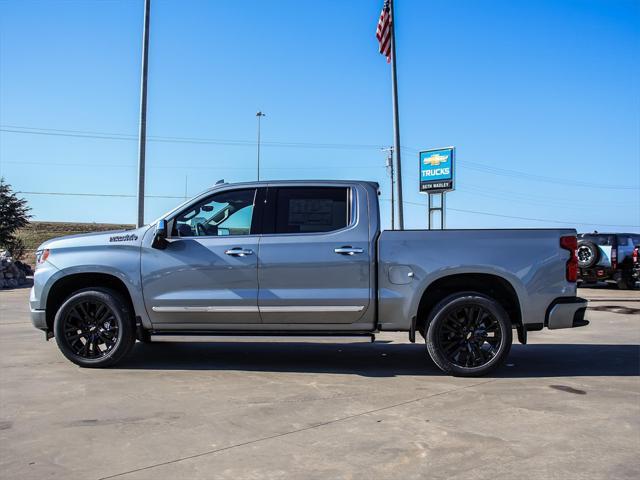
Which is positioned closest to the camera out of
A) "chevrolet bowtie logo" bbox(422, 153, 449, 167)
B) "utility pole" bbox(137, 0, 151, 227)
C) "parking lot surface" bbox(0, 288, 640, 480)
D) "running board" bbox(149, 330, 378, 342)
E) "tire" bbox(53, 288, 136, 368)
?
"parking lot surface" bbox(0, 288, 640, 480)

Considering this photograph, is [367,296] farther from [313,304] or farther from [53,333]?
[53,333]

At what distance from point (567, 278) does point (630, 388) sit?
47.6 inches

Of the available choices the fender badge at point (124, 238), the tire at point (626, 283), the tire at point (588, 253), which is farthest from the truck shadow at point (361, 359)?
the tire at point (626, 283)

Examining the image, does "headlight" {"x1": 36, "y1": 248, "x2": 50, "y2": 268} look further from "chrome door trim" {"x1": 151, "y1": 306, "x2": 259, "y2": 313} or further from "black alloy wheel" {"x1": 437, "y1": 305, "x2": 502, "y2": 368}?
"black alloy wheel" {"x1": 437, "y1": 305, "x2": 502, "y2": 368}

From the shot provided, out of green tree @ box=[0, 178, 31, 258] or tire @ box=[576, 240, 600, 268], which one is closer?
tire @ box=[576, 240, 600, 268]

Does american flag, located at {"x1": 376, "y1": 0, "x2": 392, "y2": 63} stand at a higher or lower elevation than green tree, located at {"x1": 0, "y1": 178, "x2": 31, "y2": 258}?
higher

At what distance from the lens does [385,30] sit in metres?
19.4

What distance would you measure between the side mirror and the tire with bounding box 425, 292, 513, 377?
116 inches

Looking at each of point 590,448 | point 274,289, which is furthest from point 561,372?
point 274,289

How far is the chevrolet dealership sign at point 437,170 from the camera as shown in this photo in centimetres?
2273

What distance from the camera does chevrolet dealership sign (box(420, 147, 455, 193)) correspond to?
2273cm

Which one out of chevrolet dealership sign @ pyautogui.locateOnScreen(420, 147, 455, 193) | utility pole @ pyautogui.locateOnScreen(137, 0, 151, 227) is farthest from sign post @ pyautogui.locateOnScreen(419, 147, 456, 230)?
utility pole @ pyautogui.locateOnScreen(137, 0, 151, 227)

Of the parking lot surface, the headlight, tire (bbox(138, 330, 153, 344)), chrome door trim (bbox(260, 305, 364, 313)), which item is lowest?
the parking lot surface

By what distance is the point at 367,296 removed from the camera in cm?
629
